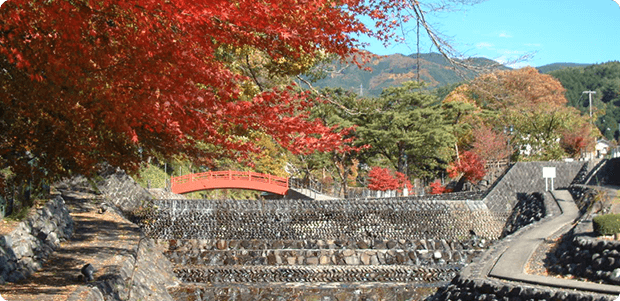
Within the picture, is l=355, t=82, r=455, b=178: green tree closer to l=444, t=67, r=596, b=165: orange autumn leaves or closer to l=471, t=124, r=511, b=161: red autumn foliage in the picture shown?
l=471, t=124, r=511, b=161: red autumn foliage

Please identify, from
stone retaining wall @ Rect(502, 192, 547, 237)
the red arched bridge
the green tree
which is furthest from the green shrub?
the green tree

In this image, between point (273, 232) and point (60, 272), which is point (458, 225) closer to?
point (273, 232)

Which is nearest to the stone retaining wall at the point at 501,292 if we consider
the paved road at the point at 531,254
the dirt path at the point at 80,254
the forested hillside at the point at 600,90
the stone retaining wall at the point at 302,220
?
the paved road at the point at 531,254

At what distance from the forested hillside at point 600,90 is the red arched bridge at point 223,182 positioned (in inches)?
1775

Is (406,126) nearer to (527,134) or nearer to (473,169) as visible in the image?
(473,169)

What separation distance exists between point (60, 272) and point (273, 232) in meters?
9.13

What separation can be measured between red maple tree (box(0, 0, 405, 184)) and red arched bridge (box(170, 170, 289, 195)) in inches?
761

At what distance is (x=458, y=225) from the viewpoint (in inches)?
698

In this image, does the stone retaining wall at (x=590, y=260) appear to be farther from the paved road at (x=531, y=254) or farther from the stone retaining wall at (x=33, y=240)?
the stone retaining wall at (x=33, y=240)

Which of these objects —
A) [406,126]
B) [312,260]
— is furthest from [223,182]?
[312,260]

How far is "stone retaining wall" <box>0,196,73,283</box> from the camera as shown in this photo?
7723 millimetres

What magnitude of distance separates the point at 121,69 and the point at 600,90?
70009 millimetres

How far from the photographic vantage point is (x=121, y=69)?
5773 mm

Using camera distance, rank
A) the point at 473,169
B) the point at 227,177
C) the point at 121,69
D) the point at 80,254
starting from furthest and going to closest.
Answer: the point at 227,177
the point at 473,169
the point at 80,254
the point at 121,69
